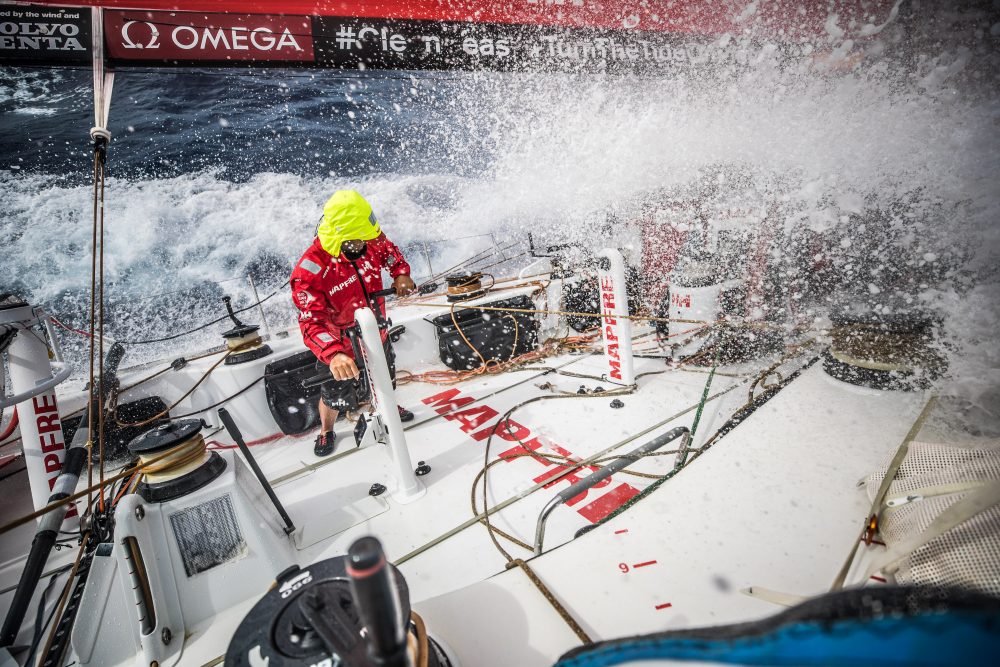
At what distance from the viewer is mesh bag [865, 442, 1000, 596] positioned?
2.36 feet

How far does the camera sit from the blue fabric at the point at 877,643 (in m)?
0.32

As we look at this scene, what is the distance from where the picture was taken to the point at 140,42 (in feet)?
10.8

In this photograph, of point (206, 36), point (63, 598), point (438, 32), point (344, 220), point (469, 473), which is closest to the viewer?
point (63, 598)

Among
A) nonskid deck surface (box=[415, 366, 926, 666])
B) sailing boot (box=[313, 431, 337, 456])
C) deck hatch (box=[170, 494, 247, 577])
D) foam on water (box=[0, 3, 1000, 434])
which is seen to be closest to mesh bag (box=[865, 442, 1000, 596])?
nonskid deck surface (box=[415, 366, 926, 666])

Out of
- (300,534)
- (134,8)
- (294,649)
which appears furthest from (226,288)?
(294,649)

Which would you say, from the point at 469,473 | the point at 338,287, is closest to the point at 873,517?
the point at 469,473

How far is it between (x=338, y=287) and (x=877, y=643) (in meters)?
3.19

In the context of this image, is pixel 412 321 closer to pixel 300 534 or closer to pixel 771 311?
pixel 300 534

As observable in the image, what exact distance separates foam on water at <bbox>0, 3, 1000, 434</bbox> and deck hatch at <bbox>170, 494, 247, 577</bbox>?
3.08 meters

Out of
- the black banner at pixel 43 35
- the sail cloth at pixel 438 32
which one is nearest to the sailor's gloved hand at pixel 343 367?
the sail cloth at pixel 438 32

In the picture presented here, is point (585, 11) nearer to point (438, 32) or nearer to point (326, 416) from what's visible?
point (438, 32)

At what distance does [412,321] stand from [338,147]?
10211 mm

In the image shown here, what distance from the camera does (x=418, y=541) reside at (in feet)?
6.65

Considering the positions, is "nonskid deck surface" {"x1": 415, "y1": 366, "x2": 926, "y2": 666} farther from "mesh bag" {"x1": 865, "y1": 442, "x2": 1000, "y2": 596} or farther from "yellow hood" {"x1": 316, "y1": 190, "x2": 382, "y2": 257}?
"yellow hood" {"x1": 316, "y1": 190, "x2": 382, "y2": 257}
